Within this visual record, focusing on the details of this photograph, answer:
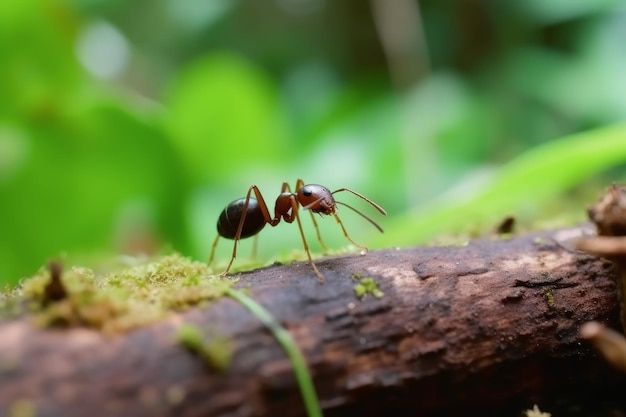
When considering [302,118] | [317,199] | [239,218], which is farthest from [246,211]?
[302,118]

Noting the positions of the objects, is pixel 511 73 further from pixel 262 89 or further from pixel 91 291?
Answer: pixel 91 291

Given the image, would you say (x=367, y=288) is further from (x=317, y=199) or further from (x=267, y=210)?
(x=267, y=210)

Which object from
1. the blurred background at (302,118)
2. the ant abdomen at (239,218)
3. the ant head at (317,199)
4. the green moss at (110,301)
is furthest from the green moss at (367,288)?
the blurred background at (302,118)

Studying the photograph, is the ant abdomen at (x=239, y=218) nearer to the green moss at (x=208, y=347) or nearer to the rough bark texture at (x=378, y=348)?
the rough bark texture at (x=378, y=348)

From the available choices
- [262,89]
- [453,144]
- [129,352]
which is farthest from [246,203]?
[453,144]

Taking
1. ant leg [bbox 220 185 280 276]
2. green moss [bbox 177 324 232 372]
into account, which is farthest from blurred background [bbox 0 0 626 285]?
green moss [bbox 177 324 232 372]

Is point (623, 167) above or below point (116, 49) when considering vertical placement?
below
